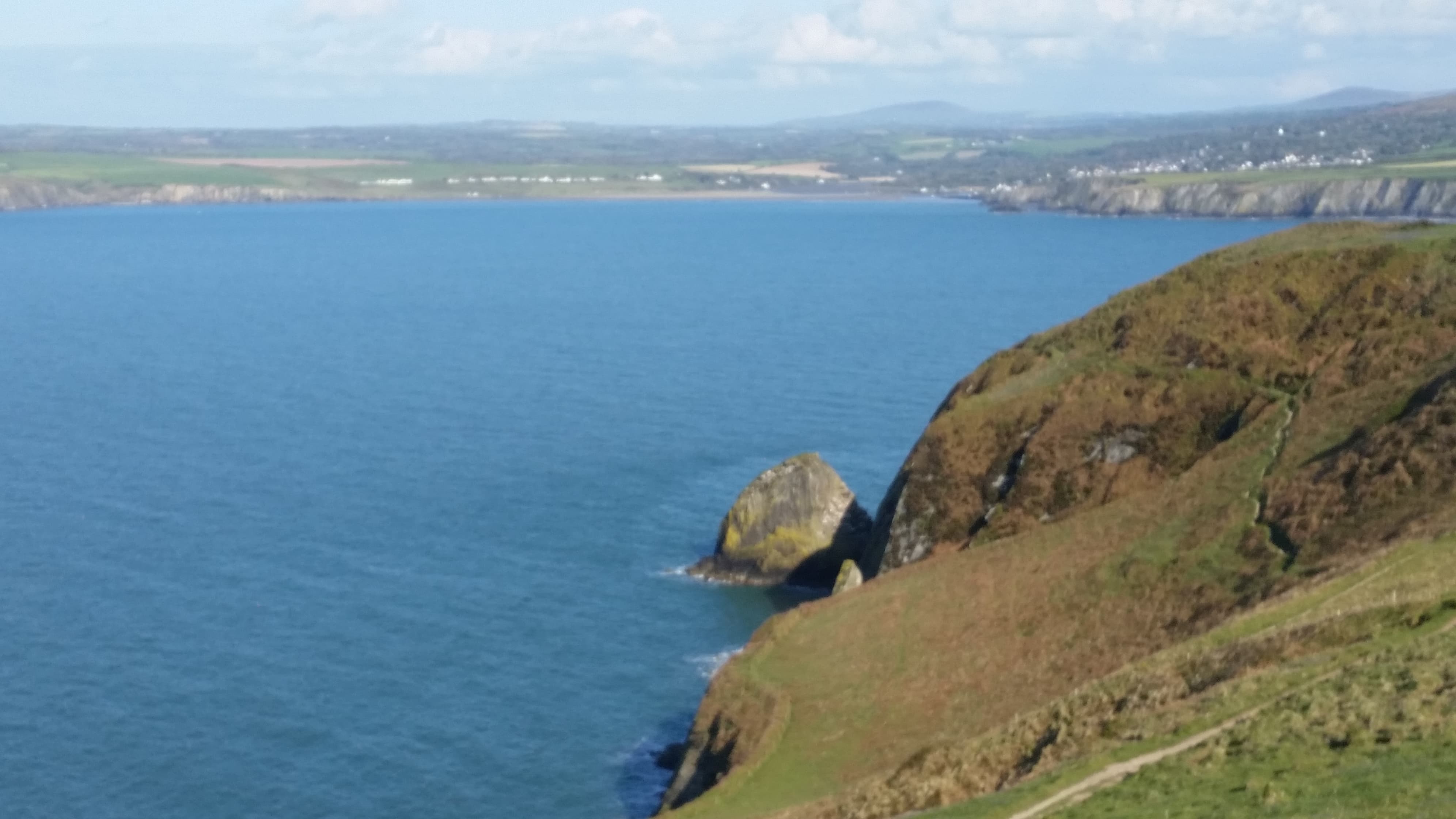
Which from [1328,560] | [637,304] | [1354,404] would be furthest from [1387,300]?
[637,304]

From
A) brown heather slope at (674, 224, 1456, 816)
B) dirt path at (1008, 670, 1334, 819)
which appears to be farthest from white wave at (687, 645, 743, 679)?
dirt path at (1008, 670, 1334, 819)

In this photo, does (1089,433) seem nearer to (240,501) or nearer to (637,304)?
(240,501)

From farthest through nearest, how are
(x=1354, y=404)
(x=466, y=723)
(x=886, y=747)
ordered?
(x=1354, y=404)
(x=466, y=723)
(x=886, y=747)

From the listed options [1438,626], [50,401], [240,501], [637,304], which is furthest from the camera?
[637,304]

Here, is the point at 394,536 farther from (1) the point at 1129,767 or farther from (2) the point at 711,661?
(1) the point at 1129,767

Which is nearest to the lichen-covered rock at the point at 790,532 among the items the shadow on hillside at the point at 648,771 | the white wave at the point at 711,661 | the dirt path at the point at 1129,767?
the white wave at the point at 711,661
